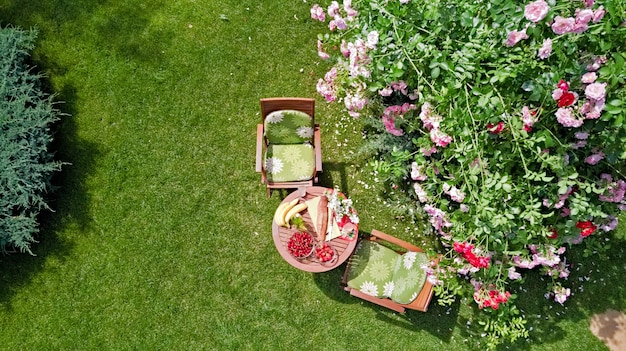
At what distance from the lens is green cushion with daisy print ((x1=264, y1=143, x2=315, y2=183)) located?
5.02m

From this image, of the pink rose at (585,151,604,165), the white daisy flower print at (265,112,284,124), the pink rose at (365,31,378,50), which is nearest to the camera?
the pink rose at (365,31,378,50)

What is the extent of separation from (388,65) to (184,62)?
10.1 ft

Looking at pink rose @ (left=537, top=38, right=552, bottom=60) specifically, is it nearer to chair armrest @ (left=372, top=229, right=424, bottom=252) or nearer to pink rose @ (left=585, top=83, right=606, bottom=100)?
→ pink rose @ (left=585, top=83, right=606, bottom=100)

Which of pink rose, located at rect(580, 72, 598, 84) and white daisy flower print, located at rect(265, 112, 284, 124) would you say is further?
white daisy flower print, located at rect(265, 112, 284, 124)

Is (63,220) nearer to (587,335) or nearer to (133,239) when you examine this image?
(133,239)

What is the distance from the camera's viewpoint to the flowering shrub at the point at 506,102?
3135 mm

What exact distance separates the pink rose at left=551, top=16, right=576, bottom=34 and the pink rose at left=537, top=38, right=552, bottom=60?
0.33 ft

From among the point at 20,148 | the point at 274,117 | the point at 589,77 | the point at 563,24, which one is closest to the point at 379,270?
the point at 274,117

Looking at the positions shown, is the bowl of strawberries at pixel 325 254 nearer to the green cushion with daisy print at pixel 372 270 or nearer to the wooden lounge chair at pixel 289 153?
the green cushion with daisy print at pixel 372 270

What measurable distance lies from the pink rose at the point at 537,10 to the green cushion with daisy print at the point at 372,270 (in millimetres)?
2761

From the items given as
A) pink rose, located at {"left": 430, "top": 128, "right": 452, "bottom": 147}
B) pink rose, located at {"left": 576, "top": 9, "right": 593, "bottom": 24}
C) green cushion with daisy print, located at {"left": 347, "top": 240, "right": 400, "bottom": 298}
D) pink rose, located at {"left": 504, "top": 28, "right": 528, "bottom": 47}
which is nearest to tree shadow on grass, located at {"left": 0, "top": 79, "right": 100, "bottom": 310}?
green cushion with daisy print, located at {"left": 347, "top": 240, "right": 400, "bottom": 298}

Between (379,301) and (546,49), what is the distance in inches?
118

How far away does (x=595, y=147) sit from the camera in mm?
3701

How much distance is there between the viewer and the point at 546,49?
3.10m
